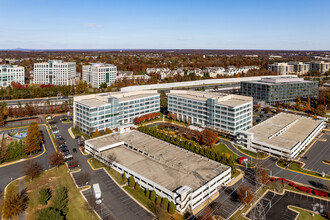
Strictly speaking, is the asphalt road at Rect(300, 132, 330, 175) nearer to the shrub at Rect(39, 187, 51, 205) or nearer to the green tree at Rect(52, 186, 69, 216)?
the green tree at Rect(52, 186, 69, 216)

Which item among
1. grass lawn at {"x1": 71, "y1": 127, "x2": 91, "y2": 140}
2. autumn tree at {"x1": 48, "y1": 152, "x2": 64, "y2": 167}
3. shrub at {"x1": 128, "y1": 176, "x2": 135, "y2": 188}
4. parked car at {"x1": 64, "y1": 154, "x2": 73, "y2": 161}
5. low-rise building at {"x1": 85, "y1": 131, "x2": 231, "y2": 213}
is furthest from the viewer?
grass lawn at {"x1": 71, "y1": 127, "x2": 91, "y2": 140}

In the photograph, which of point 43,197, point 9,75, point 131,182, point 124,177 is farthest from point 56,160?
point 9,75

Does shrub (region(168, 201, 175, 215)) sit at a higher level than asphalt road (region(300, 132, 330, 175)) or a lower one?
lower

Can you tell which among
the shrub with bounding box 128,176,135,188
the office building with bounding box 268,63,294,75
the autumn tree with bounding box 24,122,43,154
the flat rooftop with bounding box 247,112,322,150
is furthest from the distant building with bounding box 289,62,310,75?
the autumn tree with bounding box 24,122,43,154

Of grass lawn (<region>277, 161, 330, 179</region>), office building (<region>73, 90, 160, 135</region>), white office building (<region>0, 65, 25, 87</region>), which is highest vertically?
white office building (<region>0, 65, 25, 87</region>)

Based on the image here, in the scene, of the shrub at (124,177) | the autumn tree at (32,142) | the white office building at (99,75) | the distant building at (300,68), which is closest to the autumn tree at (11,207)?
the shrub at (124,177)

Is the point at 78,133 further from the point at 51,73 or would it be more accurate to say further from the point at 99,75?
the point at 51,73

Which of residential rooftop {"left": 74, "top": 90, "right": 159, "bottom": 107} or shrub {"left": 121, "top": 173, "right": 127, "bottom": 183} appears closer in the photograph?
shrub {"left": 121, "top": 173, "right": 127, "bottom": 183}
